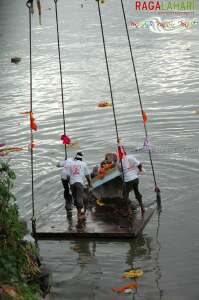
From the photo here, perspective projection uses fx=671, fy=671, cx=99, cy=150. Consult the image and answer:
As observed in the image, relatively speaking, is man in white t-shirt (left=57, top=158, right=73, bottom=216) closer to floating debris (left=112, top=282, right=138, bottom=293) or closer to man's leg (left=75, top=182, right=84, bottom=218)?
man's leg (left=75, top=182, right=84, bottom=218)

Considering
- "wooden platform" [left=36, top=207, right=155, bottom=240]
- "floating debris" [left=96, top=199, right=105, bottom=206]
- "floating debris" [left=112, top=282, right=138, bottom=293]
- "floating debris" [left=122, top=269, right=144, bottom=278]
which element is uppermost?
"floating debris" [left=112, top=282, right=138, bottom=293]

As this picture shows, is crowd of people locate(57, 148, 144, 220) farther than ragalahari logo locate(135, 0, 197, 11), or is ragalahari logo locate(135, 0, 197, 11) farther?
ragalahari logo locate(135, 0, 197, 11)

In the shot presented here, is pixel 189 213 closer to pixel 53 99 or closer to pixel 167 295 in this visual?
pixel 167 295

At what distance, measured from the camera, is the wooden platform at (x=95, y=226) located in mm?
13486

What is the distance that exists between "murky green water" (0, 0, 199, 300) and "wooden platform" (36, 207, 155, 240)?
0.60 feet

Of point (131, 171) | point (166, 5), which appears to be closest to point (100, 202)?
point (131, 171)

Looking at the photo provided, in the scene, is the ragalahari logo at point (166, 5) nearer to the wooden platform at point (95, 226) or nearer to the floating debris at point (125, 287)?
the wooden platform at point (95, 226)

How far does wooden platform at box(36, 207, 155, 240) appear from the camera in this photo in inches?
531

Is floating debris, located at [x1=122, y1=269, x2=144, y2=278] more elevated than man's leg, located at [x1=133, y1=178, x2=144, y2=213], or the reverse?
man's leg, located at [x1=133, y1=178, x2=144, y2=213]

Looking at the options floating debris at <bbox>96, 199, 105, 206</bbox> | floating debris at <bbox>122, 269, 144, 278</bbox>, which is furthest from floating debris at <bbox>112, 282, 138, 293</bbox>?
floating debris at <bbox>96, 199, 105, 206</bbox>

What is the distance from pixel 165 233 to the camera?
545 inches

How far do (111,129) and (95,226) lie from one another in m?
7.99

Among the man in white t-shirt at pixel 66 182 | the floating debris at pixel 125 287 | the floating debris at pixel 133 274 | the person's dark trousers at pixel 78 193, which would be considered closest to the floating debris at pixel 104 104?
the man in white t-shirt at pixel 66 182

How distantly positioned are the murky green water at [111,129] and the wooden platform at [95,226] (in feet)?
0.60
